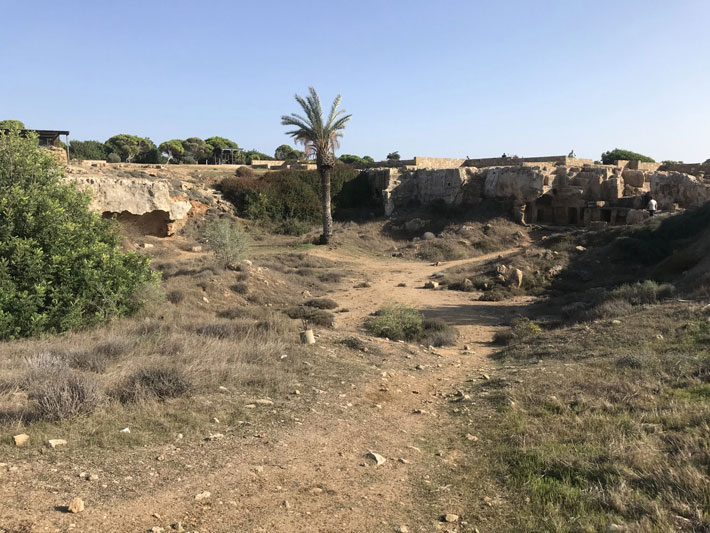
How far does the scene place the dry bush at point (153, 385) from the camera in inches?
208

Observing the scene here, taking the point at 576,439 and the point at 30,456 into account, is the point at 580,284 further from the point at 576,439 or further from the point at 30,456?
the point at 30,456

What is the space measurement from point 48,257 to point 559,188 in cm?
2533

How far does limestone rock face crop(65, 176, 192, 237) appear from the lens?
22.7m

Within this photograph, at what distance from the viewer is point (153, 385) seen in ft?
18.0

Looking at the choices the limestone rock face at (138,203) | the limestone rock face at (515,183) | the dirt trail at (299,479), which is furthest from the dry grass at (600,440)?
the limestone rock face at (138,203)

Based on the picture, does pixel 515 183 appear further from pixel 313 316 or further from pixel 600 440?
pixel 600 440

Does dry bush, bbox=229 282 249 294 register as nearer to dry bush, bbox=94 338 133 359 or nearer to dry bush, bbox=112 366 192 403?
dry bush, bbox=94 338 133 359

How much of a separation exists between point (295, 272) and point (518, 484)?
15802 millimetres

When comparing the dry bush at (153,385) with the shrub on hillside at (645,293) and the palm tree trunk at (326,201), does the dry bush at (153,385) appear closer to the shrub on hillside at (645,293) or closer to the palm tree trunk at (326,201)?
the shrub on hillside at (645,293)

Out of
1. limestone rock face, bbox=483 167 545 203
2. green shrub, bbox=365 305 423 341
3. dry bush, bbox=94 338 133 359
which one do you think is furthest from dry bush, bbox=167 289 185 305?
limestone rock face, bbox=483 167 545 203

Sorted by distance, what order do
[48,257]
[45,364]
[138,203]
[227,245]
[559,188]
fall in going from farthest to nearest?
[559,188] < [138,203] < [227,245] < [48,257] < [45,364]

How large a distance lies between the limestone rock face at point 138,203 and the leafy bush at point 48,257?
13072mm

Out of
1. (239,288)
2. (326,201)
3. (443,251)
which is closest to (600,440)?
(239,288)

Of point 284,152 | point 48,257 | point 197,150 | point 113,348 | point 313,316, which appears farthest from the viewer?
point 284,152
